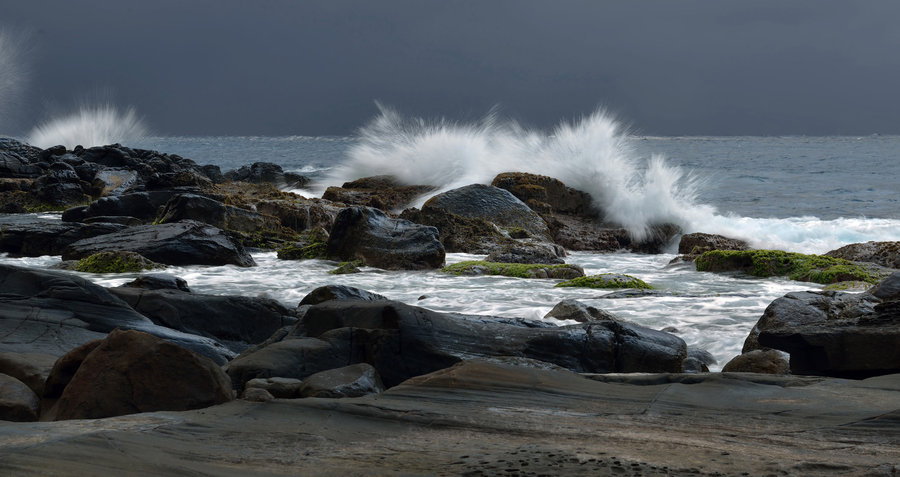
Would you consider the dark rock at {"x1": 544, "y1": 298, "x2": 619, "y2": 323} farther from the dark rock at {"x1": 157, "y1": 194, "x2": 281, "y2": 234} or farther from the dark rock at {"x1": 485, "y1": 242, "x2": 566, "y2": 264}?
the dark rock at {"x1": 157, "y1": 194, "x2": 281, "y2": 234}

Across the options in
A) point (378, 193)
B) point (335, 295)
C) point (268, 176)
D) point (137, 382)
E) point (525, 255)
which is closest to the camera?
point (137, 382)

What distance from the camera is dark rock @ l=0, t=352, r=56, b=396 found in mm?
3729

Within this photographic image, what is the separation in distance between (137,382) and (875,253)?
1160 cm

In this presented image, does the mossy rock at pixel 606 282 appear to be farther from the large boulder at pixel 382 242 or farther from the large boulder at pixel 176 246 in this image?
the large boulder at pixel 176 246

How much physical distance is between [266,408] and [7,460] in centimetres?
101

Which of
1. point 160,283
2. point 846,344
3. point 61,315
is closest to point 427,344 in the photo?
point 846,344

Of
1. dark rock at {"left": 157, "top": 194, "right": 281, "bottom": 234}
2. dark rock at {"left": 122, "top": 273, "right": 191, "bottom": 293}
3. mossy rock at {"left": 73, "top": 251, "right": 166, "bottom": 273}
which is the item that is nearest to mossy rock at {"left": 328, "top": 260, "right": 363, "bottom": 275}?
mossy rock at {"left": 73, "top": 251, "right": 166, "bottom": 273}

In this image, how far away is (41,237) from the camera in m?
12.5

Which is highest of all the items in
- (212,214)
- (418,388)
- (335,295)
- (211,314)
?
(212,214)

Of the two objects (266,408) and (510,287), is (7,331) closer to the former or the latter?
(266,408)

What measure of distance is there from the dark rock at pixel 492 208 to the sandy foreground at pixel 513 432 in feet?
39.8

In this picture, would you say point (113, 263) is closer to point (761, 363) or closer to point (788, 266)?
point (761, 363)

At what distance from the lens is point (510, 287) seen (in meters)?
9.88

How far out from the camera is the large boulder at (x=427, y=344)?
14.6ft
